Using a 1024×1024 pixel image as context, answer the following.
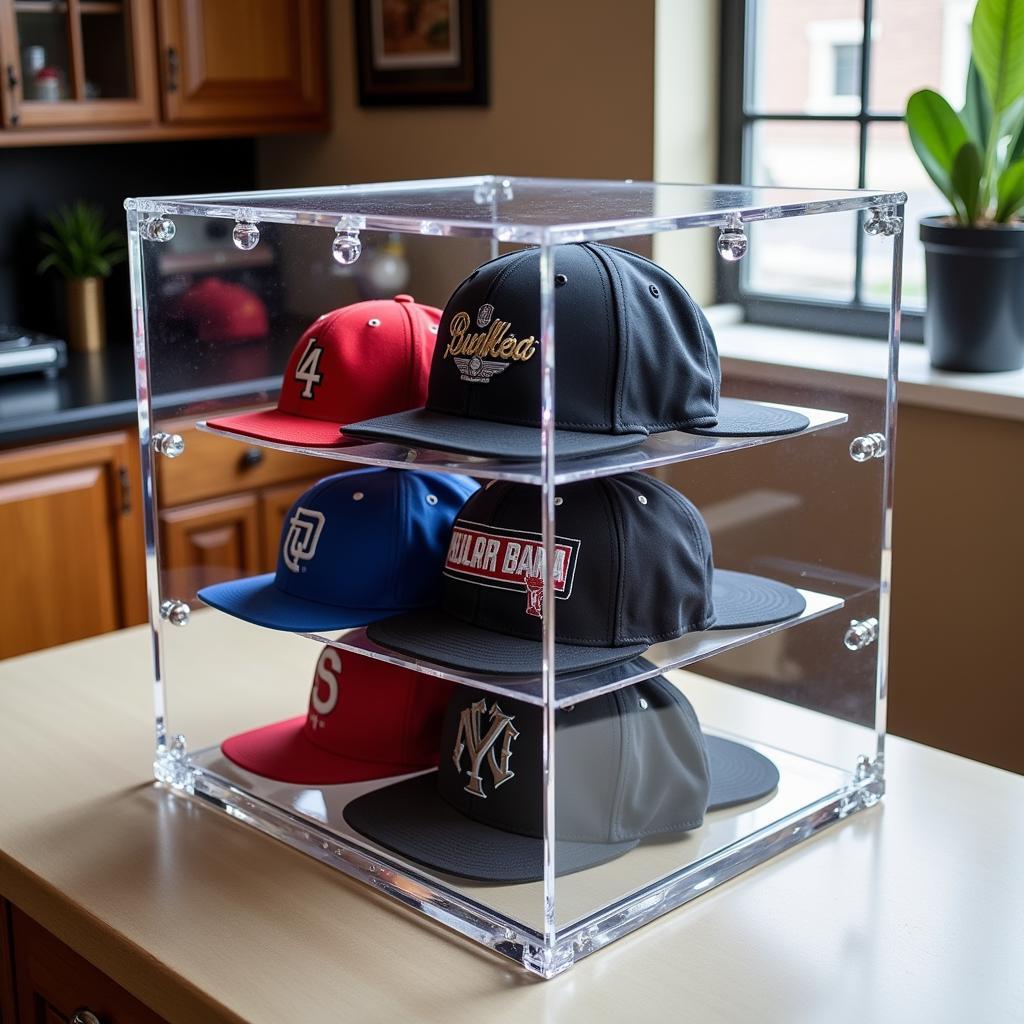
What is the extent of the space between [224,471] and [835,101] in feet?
4.00

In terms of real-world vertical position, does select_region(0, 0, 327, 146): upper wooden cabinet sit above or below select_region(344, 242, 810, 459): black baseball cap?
above

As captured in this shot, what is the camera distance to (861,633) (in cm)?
122

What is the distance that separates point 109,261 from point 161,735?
2.00 m

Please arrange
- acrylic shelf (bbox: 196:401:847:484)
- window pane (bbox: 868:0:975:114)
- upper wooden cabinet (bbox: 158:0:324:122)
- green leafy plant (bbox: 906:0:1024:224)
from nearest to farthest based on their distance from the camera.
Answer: acrylic shelf (bbox: 196:401:847:484), green leafy plant (bbox: 906:0:1024:224), window pane (bbox: 868:0:975:114), upper wooden cabinet (bbox: 158:0:324:122)

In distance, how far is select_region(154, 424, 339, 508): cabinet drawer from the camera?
7.46ft

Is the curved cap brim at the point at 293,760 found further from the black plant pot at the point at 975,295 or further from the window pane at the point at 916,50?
the window pane at the point at 916,50

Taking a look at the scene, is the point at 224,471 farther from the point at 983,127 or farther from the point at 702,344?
the point at 702,344

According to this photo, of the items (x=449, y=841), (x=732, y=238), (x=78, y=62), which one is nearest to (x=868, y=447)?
(x=732, y=238)

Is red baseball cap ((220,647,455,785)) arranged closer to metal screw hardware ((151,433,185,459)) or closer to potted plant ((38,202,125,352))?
metal screw hardware ((151,433,185,459))

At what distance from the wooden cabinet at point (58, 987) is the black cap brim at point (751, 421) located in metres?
0.60

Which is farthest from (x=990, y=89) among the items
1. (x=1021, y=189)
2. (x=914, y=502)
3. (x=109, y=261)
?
(x=109, y=261)

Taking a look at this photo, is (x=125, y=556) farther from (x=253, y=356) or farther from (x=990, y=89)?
(x=990, y=89)

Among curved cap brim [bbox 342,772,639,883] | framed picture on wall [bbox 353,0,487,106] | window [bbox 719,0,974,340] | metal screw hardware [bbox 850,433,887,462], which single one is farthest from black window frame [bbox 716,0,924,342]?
curved cap brim [bbox 342,772,639,883]

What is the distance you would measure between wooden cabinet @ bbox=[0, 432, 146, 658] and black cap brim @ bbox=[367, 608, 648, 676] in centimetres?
149
